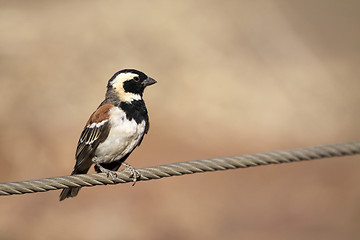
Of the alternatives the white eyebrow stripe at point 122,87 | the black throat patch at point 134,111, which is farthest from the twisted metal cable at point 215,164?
the white eyebrow stripe at point 122,87

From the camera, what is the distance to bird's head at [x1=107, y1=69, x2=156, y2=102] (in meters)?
6.79

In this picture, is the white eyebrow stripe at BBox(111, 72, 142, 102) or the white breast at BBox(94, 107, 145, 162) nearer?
the white breast at BBox(94, 107, 145, 162)

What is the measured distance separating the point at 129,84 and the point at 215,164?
307cm

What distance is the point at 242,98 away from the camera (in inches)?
711

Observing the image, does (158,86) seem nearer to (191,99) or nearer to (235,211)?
(191,99)

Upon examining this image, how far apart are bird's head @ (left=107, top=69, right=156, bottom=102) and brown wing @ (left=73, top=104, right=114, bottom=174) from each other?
372 mm

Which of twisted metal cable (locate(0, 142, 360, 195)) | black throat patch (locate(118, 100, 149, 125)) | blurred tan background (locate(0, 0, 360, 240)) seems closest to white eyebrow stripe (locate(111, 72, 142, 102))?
black throat patch (locate(118, 100, 149, 125))

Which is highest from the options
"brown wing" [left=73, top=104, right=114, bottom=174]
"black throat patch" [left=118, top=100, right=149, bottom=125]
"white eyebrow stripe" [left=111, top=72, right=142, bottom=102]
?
"white eyebrow stripe" [left=111, top=72, right=142, bottom=102]

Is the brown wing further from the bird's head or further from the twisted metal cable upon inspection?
the twisted metal cable

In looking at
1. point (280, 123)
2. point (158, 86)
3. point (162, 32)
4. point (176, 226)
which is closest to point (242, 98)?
point (280, 123)

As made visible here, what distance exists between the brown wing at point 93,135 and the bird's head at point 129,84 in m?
0.37

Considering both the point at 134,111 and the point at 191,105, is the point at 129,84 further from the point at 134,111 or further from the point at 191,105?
the point at 191,105

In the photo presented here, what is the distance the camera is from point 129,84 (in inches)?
271

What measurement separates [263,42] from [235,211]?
27.6 ft
